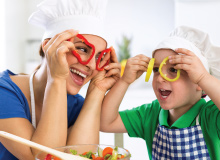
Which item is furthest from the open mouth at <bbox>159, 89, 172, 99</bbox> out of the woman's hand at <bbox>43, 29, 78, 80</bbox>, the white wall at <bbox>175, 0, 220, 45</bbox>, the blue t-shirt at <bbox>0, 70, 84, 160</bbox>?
the white wall at <bbox>175, 0, 220, 45</bbox>

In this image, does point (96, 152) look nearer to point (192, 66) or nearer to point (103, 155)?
point (103, 155)

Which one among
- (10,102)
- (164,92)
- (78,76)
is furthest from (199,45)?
(10,102)

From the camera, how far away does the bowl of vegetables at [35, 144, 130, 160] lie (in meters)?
0.73

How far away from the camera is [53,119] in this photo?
98cm

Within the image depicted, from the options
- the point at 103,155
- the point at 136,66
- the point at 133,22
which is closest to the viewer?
the point at 103,155

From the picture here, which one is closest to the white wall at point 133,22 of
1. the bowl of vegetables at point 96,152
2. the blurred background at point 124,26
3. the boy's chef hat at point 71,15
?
→ the blurred background at point 124,26

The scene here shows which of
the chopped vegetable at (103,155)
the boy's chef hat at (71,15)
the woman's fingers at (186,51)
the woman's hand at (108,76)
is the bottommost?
the chopped vegetable at (103,155)

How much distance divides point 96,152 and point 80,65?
17.7 inches

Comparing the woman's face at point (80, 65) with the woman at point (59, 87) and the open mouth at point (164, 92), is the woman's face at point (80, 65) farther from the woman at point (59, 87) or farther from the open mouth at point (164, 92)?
the open mouth at point (164, 92)

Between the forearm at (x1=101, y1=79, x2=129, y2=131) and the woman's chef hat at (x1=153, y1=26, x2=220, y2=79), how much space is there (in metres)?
0.27

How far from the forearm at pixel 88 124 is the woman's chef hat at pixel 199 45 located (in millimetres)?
369

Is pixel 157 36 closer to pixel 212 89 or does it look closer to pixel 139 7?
pixel 139 7

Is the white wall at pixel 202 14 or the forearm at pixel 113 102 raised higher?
the white wall at pixel 202 14

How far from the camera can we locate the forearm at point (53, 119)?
3.17 feet
